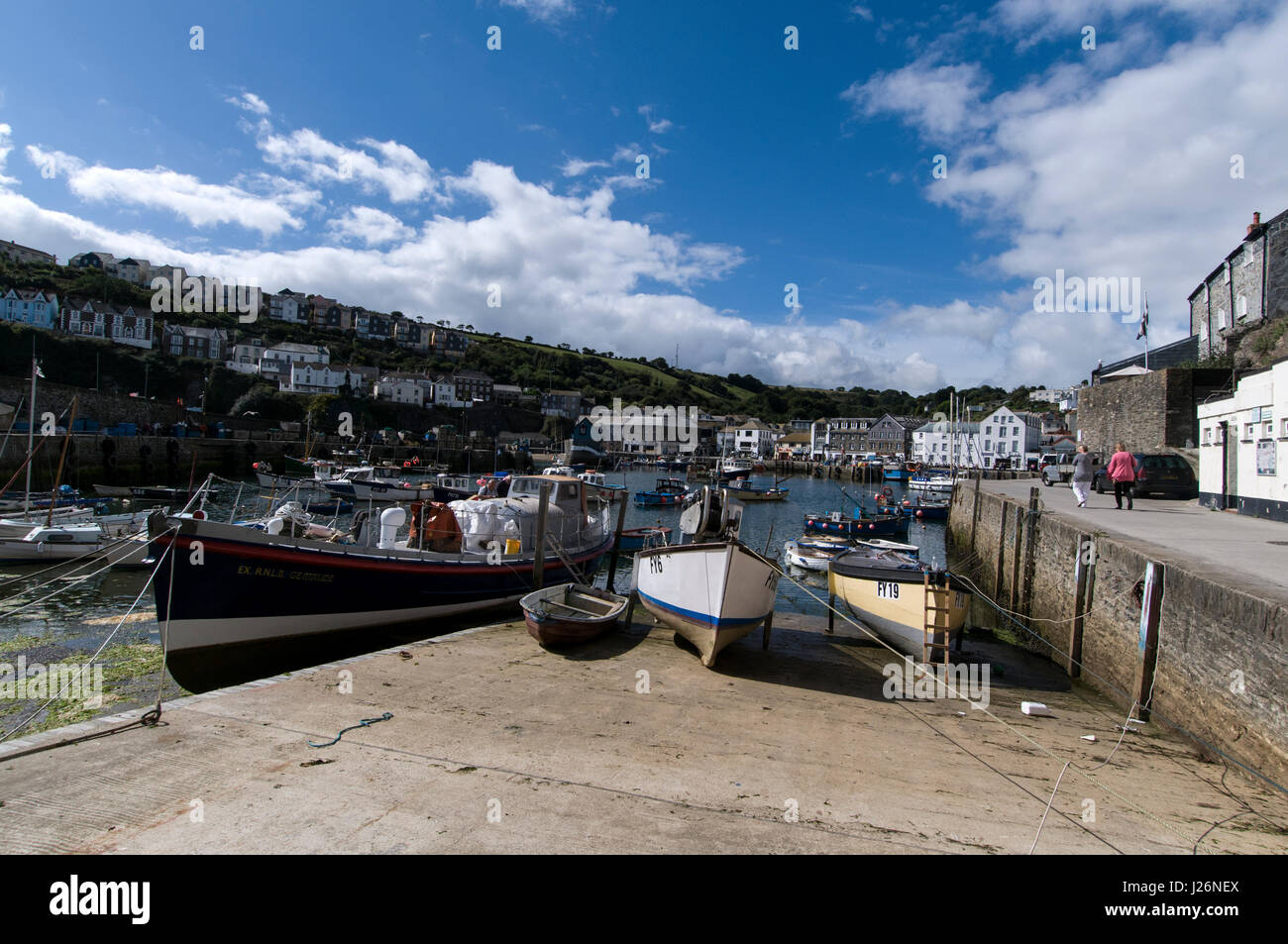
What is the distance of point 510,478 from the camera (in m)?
17.3

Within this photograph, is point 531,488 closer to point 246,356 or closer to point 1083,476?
point 1083,476

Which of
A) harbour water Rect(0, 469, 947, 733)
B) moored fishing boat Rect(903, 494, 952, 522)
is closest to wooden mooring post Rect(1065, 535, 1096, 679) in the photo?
harbour water Rect(0, 469, 947, 733)

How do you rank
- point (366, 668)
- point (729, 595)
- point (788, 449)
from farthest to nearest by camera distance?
1. point (788, 449)
2. point (729, 595)
3. point (366, 668)

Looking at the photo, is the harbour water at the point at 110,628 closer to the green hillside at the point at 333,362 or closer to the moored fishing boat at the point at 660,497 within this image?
the moored fishing boat at the point at 660,497

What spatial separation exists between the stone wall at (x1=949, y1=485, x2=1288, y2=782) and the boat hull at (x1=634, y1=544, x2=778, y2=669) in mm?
5501

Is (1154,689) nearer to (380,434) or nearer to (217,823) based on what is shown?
(217,823)

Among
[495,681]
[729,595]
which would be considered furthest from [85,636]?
[729,595]

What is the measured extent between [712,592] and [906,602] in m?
4.01

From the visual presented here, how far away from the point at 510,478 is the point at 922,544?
85.8 feet

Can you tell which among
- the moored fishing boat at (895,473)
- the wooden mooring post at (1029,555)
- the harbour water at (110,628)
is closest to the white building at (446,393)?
the moored fishing boat at (895,473)

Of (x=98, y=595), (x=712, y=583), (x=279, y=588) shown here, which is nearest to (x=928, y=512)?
(x=712, y=583)

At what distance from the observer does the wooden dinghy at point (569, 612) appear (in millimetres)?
10906

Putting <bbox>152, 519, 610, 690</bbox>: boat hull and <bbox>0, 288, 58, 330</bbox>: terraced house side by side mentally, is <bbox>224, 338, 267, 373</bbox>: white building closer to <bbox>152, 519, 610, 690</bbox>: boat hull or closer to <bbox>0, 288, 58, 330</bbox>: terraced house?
<bbox>0, 288, 58, 330</bbox>: terraced house
